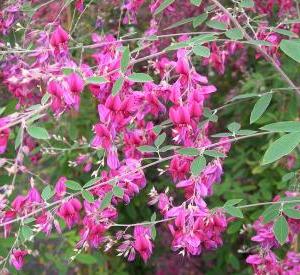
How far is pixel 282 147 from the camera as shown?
1250mm

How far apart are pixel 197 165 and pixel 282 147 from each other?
36 cm

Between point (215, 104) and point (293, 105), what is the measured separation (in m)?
0.75

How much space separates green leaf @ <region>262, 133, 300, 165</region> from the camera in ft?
4.04

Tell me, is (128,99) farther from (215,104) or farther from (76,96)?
(215,104)

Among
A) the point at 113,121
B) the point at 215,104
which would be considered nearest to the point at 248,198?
the point at 215,104

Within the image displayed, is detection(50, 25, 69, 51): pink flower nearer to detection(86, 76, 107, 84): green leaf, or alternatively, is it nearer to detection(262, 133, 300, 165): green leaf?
detection(86, 76, 107, 84): green leaf

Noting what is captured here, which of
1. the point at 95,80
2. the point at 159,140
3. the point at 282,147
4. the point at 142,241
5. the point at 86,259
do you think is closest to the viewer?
the point at 282,147

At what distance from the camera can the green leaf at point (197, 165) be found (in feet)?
5.10

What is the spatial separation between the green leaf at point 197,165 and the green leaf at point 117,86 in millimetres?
274

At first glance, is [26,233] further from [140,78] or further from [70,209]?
[140,78]

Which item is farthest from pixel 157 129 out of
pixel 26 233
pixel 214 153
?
pixel 26 233

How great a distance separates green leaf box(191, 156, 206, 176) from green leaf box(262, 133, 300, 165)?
0.33 metres

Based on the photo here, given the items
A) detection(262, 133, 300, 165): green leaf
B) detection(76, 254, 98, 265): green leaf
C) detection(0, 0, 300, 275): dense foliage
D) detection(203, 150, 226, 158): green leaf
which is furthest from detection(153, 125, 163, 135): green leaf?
detection(76, 254, 98, 265): green leaf

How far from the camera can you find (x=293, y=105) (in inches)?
130
